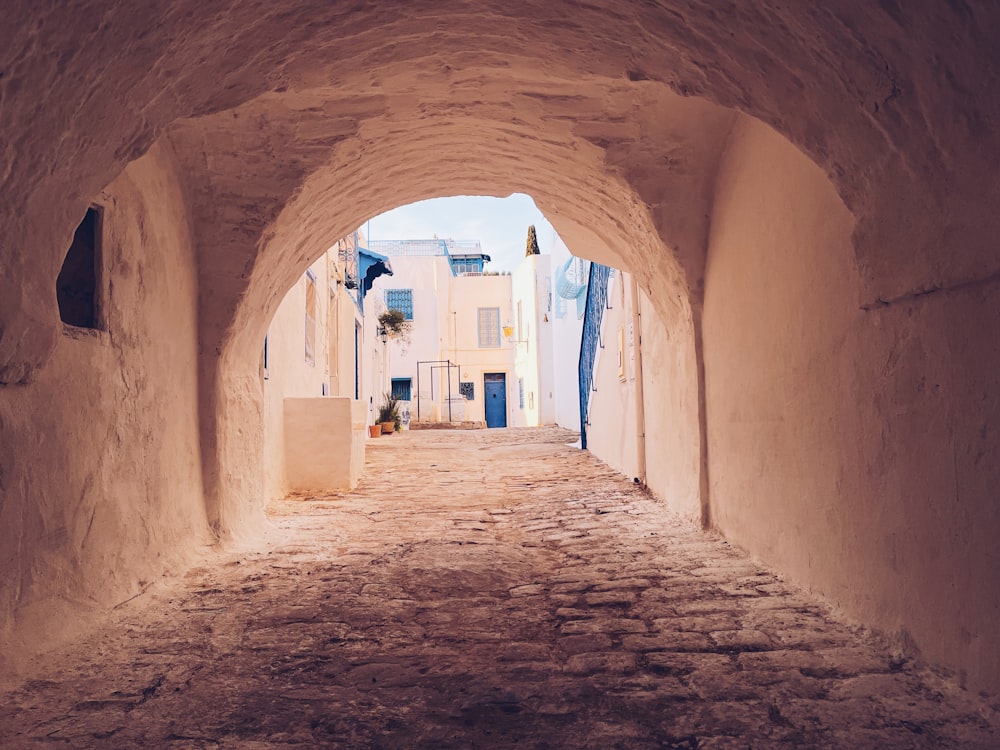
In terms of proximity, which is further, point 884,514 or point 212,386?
point 212,386

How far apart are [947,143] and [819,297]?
3.94 feet

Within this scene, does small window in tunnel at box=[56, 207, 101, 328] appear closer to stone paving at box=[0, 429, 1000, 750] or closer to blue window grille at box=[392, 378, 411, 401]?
stone paving at box=[0, 429, 1000, 750]

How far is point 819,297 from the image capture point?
3.08 m

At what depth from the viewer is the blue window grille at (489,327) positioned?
28203mm

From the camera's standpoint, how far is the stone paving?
6.61 ft

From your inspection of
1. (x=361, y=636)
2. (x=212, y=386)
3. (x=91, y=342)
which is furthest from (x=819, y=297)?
(x=212, y=386)

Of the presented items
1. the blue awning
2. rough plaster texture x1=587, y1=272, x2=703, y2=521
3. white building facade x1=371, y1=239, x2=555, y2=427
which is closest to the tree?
white building facade x1=371, y1=239, x2=555, y2=427

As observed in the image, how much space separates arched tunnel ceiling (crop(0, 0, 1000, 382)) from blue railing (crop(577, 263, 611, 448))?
6.04 m

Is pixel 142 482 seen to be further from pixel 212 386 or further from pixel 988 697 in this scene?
pixel 988 697

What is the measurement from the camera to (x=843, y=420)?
2.92 metres

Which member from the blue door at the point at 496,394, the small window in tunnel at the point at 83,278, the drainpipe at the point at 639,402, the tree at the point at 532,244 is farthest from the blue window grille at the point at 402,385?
the small window in tunnel at the point at 83,278

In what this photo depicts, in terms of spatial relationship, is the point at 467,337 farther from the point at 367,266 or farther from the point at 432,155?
the point at 432,155

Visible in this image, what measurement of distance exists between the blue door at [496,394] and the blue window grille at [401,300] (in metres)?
4.54

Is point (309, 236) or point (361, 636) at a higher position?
point (309, 236)
